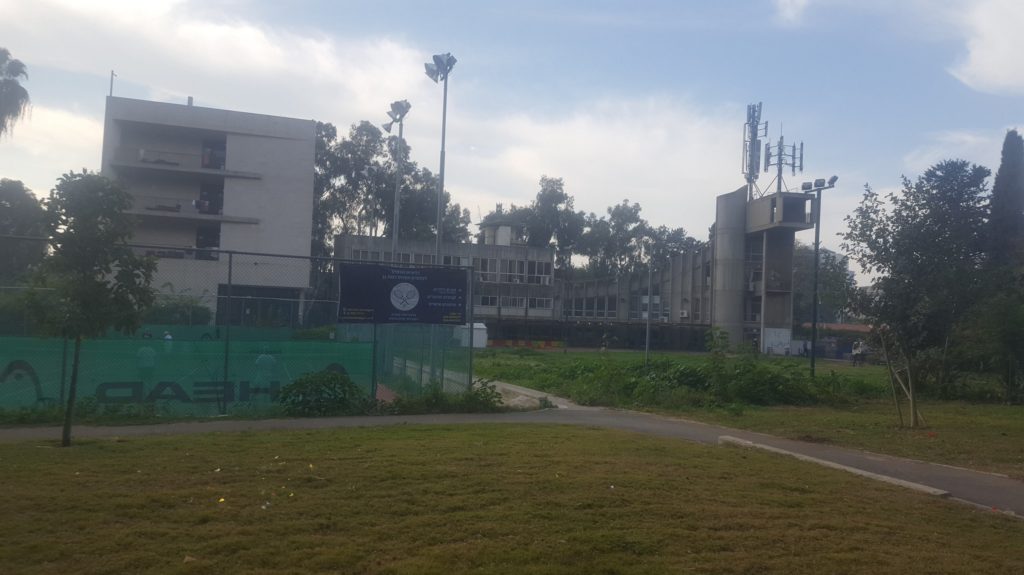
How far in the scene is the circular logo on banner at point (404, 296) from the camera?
1662 cm

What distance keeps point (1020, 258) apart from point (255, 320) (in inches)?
1110

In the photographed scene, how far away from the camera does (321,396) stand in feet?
49.9

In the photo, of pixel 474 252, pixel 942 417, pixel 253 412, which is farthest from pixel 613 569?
pixel 474 252

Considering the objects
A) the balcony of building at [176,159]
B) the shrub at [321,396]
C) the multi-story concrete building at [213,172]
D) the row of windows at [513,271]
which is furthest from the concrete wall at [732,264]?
the shrub at [321,396]

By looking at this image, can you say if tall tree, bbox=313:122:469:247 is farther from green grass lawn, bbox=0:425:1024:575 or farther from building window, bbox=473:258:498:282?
green grass lawn, bbox=0:425:1024:575

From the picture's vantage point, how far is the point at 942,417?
63.8 ft

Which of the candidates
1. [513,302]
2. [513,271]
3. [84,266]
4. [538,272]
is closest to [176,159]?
[513,271]

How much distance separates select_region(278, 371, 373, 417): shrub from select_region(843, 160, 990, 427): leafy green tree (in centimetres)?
1024

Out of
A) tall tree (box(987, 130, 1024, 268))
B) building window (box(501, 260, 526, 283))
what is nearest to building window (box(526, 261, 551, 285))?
building window (box(501, 260, 526, 283))

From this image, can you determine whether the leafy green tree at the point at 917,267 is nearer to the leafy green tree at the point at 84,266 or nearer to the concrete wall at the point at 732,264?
the leafy green tree at the point at 84,266

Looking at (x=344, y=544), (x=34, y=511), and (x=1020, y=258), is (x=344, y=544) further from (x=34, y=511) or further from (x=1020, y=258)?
(x=1020, y=258)

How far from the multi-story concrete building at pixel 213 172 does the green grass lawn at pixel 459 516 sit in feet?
123

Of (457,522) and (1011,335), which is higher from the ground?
(1011,335)

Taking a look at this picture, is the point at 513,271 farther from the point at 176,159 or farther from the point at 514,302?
the point at 176,159
